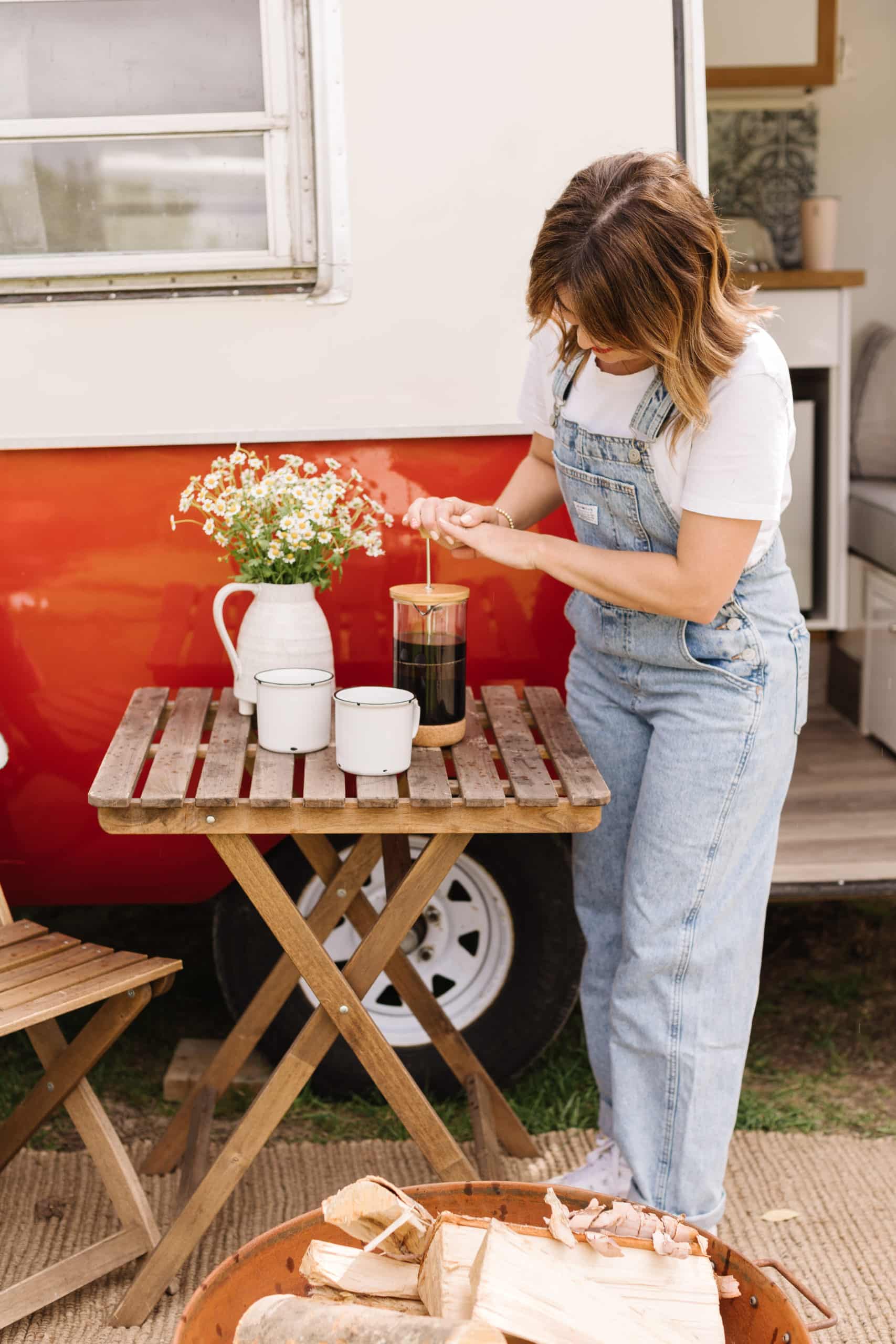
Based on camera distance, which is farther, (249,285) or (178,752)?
(249,285)

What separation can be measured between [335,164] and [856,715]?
95.7 inches

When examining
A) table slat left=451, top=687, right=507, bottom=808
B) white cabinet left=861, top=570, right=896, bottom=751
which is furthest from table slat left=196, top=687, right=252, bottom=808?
white cabinet left=861, top=570, right=896, bottom=751

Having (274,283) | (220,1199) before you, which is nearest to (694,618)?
(274,283)

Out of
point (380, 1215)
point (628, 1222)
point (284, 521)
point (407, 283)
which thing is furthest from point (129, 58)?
point (628, 1222)

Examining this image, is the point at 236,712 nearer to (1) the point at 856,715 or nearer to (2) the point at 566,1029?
(2) the point at 566,1029

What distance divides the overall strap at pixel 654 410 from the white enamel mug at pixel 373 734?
1.90ft

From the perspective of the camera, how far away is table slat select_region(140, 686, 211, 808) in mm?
2025

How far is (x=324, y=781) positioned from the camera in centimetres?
208

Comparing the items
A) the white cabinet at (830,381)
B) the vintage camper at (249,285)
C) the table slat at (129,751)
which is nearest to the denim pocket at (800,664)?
the vintage camper at (249,285)

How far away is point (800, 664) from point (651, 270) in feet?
2.40

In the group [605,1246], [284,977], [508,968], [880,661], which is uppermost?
[880,661]

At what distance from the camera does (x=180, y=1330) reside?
4.91ft

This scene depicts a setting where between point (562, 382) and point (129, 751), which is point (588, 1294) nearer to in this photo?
point (129, 751)

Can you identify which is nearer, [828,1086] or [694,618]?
[694,618]
